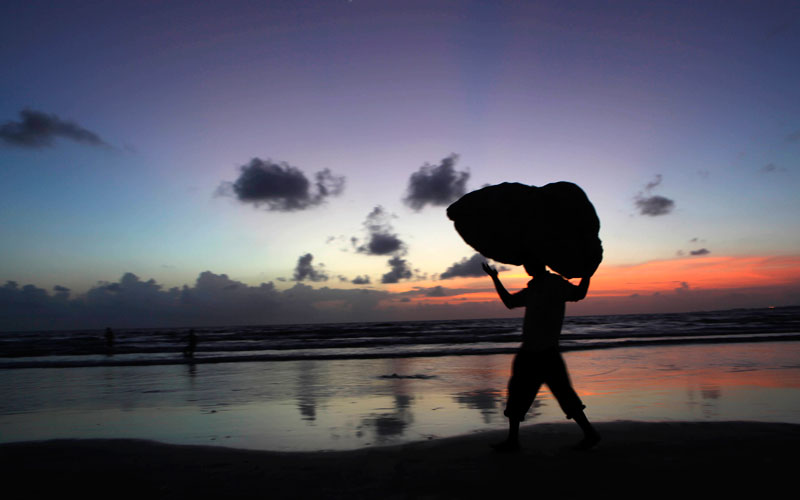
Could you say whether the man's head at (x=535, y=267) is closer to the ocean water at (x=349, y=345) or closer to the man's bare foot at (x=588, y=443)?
the man's bare foot at (x=588, y=443)

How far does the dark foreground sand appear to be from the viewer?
3.86 m

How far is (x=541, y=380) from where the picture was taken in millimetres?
4895

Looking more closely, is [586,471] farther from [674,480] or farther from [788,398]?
[788,398]

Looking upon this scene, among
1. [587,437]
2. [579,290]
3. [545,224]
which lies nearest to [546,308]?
[579,290]

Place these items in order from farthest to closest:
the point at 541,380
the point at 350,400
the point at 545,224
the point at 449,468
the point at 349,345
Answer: the point at 349,345 → the point at 350,400 → the point at 541,380 → the point at 545,224 → the point at 449,468

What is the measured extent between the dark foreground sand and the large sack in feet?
6.13

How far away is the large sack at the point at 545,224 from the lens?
4762 millimetres

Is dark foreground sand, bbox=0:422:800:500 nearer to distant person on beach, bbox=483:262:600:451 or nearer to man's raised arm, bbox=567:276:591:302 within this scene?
distant person on beach, bbox=483:262:600:451

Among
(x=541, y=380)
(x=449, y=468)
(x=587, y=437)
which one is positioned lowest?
(x=449, y=468)

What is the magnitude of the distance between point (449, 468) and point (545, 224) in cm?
248

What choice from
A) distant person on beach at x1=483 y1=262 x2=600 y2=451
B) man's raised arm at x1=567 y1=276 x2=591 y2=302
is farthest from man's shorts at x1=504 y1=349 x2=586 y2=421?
man's raised arm at x1=567 y1=276 x2=591 y2=302

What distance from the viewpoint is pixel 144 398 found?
Result: 9711mm

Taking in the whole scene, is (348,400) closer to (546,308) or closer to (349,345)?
(546,308)

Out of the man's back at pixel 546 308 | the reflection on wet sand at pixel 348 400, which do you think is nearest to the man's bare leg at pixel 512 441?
the man's back at pixel 546 308
